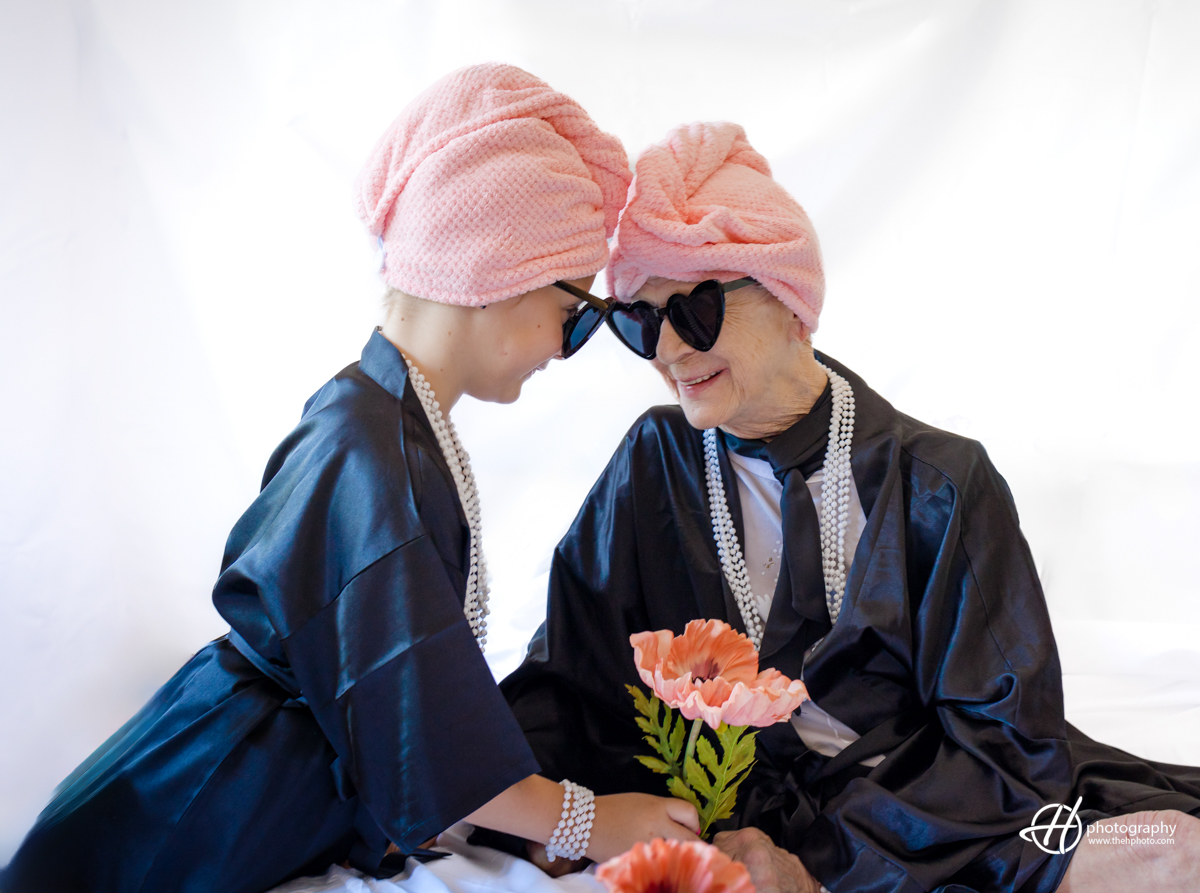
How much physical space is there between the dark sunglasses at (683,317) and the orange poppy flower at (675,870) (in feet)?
2.98

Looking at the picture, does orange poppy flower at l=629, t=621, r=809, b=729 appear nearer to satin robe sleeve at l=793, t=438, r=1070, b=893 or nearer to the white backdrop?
satin robe sleeve at l=793, t=438, r=1070, b=893

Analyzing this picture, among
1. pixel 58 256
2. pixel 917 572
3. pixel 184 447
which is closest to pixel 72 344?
pixel 58 256

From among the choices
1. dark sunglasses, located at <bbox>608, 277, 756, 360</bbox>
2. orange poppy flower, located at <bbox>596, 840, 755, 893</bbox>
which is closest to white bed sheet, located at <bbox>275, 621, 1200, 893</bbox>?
orange poppy flower, located at <bbox>596, 840, 755, 893</bbox>

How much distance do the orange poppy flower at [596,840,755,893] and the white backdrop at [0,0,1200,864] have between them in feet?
5.28

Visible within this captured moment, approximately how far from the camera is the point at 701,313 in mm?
1551

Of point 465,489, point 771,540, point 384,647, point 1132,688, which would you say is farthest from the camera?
point 1132,688

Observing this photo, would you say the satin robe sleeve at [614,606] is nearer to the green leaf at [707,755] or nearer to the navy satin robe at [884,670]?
A: the navy satin robe at [884,670]

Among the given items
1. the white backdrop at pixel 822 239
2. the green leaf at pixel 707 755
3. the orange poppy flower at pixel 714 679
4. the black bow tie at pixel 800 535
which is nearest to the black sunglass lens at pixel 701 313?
the black bow tie at pixel 800 535

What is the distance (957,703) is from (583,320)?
89 centimetres

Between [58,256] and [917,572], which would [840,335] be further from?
[58,256]

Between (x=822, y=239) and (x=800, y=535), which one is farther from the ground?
(x=822, y=239)

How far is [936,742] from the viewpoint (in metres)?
1.57

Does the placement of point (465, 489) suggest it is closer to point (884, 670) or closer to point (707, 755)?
point (707, 755)

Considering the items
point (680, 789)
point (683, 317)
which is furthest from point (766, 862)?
point (683, 317)
